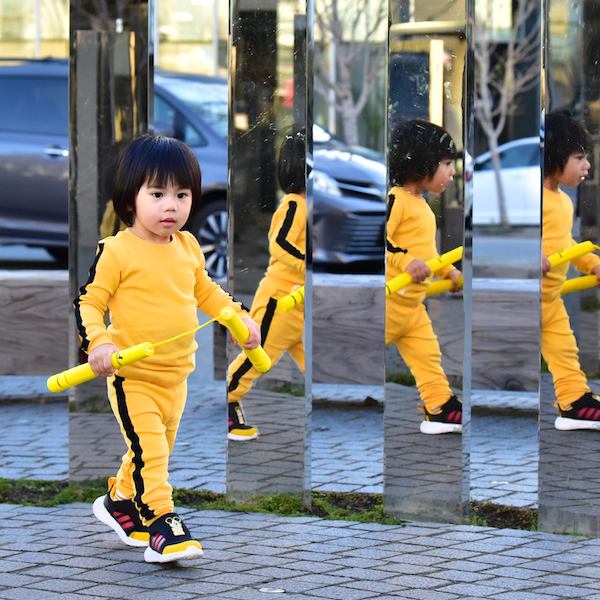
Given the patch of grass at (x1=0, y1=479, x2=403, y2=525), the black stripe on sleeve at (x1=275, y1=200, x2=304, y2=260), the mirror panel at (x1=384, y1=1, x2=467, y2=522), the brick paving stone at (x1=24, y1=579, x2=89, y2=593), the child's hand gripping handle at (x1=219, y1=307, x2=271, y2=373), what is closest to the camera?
the brick paving stone at (x1=24, y1=579, x2=89, y2=593)

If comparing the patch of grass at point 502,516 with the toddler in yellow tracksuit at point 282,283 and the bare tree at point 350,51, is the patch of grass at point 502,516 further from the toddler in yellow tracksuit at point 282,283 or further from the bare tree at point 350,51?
the bare tree at point 350,51

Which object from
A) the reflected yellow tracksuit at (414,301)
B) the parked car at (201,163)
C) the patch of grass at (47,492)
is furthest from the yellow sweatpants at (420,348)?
the parked car at (201,163)

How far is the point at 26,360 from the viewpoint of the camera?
7887 millimetres

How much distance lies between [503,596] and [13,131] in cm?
1081

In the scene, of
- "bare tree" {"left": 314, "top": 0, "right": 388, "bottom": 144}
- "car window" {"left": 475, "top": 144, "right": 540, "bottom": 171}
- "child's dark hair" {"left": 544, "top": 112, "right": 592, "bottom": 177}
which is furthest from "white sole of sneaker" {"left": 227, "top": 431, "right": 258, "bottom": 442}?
"car window" {"left": 475, "top": 144, "right": 540, "bottom": 171}

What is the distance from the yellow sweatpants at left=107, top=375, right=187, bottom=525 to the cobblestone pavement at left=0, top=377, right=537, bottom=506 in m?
0.91

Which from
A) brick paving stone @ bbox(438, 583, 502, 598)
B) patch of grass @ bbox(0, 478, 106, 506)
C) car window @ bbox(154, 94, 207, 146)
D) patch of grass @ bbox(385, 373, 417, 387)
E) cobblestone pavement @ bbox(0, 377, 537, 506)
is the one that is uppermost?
car window @ bbox(154, 94, 207, 146)

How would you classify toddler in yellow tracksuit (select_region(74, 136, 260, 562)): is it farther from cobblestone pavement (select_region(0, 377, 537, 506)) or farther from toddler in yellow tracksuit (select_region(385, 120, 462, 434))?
cobblestone pavement (select_region(0, 377, 537, 506))

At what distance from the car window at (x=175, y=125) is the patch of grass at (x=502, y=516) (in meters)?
8.77

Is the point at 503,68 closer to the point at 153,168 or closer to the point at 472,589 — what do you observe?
the point at 153,168

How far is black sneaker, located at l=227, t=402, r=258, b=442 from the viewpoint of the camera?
539 cm

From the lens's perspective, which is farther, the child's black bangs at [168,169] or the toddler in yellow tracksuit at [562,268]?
the toddler in yellow tracksuit at [562,268]

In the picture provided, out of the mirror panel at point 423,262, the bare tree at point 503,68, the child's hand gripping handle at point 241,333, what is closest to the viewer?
the child's hand gripping handle at point 241,333

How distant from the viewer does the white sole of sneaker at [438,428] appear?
16.7ft
